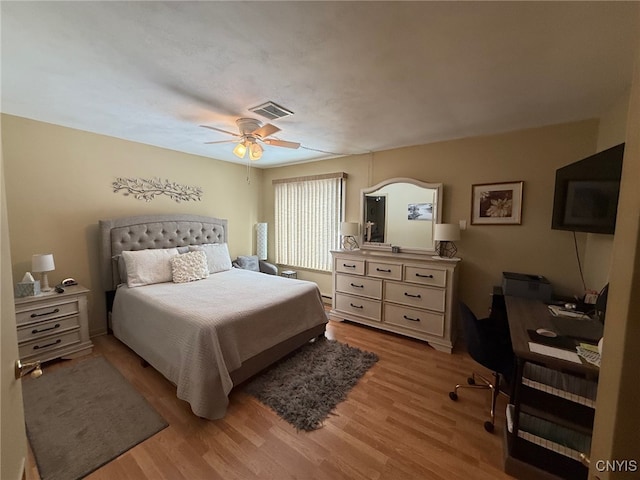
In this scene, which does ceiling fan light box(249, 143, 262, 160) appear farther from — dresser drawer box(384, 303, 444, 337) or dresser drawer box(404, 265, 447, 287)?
dresser drawer box(384, 303, 444, 337)

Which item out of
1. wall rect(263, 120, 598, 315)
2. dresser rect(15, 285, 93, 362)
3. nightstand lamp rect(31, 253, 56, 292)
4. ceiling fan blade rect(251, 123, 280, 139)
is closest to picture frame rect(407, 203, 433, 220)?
wall rect(263, 120, 598, 315)

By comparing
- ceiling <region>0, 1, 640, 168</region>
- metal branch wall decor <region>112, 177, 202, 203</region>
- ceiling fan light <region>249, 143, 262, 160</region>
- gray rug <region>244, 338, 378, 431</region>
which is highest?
ceiling <region>0, 1, 640, 168</region>

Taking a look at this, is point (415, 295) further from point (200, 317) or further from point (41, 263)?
point (41, 263)

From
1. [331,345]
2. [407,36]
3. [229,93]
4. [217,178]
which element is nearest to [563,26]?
[407,36]

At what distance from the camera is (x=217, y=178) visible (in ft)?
14.0

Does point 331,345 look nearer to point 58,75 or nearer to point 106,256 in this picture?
point 106,256

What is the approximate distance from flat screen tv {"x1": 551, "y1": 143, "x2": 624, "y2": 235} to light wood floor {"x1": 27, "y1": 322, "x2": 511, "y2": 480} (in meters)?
1.55

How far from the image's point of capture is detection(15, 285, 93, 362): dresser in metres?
2.34

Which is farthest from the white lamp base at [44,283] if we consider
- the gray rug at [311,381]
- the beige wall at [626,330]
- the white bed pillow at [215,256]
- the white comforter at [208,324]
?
the beige wall at [626,330]

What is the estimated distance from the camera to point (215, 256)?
12.0ft

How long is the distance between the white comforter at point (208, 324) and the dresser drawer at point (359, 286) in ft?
2.21

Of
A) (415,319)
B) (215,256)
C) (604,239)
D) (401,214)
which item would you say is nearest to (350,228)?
(401,214)

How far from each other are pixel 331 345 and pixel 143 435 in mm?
1774

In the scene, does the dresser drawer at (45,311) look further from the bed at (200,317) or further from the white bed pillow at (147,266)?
the white bed pillow at (147,266)
